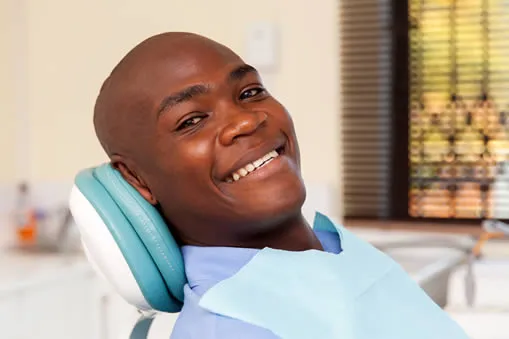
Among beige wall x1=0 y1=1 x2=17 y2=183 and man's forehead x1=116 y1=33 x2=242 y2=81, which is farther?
beige wall x1=0 y1=1 x2=17 y2=183

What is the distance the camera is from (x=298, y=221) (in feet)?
2.96

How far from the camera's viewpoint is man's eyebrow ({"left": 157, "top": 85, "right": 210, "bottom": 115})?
2.81 feet

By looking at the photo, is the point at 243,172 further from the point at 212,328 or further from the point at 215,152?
the point at 212,328

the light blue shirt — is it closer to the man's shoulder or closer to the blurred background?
the man's shoulder

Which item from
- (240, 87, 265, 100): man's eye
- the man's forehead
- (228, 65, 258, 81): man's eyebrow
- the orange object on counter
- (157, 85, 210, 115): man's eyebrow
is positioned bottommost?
the orange object on counter

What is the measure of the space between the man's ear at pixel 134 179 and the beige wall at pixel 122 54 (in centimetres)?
132

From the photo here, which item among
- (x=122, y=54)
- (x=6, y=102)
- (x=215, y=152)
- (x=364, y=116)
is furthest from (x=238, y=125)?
(x=6, y=102)

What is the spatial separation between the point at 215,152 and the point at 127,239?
0.15 m

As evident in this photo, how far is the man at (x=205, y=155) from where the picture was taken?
84cm

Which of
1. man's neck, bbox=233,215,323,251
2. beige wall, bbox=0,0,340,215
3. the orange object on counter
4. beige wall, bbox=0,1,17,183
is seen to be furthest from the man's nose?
beige wall, bbox=0,1,17,183

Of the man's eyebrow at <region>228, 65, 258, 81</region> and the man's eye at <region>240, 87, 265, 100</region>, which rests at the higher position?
the man's eyebrow at <region>228, 65, 258, 81</region>

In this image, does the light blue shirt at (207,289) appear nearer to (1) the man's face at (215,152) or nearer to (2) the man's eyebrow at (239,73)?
(1) the man's face at (215,152)

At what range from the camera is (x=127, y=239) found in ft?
2.90

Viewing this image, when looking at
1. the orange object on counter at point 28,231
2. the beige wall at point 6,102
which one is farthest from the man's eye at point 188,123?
the beige wall at point 6,102
